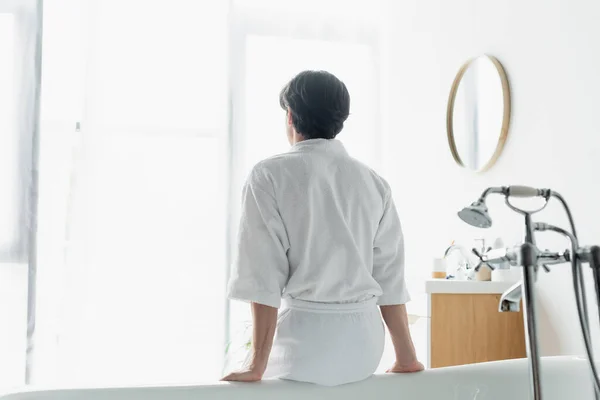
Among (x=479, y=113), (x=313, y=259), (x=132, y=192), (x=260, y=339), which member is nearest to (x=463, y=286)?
(x=479, y=113)

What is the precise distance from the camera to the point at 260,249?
140 cm

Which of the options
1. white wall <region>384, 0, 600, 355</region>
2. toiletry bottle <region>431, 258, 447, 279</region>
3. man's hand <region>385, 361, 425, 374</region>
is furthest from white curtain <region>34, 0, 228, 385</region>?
man's hand <region>385, 361, 425, 374</region>

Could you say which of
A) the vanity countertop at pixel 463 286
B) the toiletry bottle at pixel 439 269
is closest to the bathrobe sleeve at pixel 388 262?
the vanity countertop at pixel 463 286

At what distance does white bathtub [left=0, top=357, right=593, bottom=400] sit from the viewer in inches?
54.6

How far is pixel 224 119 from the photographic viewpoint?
3.42 meters

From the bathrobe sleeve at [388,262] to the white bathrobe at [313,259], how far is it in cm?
6

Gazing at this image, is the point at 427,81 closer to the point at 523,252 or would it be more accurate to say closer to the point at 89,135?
the point at 89,135

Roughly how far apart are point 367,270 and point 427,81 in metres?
1.91

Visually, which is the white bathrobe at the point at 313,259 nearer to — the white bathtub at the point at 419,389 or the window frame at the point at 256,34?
the white bathtub at the point at 419,389

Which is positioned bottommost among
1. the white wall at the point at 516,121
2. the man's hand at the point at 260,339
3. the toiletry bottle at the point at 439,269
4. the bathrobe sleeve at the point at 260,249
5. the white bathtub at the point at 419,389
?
the white bathtub at the point at 419,389

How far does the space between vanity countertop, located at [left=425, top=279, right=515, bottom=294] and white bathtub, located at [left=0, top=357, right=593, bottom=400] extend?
1.84 feet

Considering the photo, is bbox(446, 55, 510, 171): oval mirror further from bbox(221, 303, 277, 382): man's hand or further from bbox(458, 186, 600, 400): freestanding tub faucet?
bbox(221, 303, 277, 382): man's hand

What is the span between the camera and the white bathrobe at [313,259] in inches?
55.7

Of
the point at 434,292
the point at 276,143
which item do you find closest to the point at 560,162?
the point at 434,292
